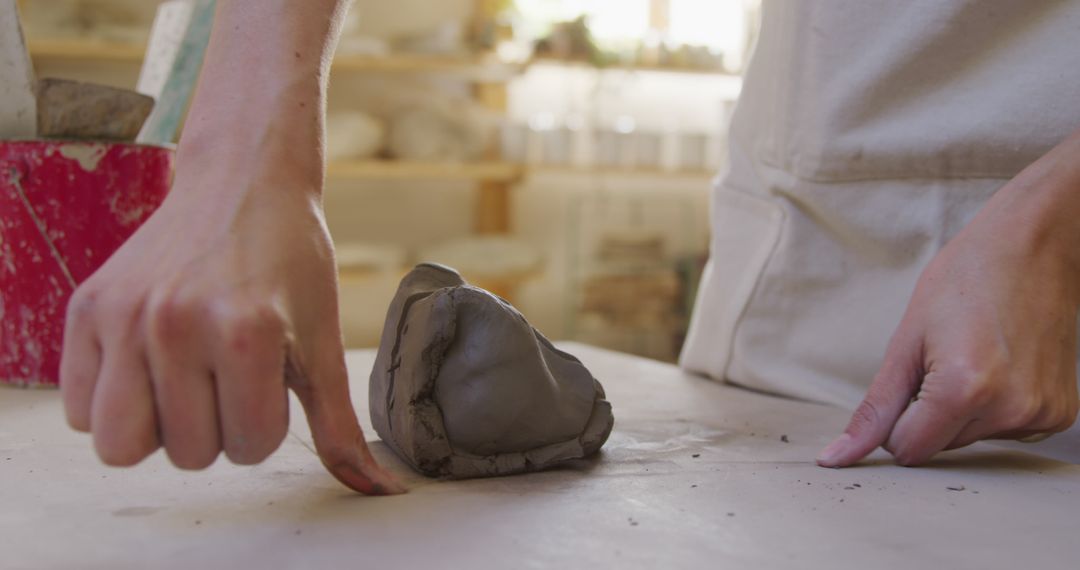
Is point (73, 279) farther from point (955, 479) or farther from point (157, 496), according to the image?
point (955, 479)

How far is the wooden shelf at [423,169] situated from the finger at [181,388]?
2.67 metres

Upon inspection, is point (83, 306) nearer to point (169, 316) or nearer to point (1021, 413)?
point (169, 316)

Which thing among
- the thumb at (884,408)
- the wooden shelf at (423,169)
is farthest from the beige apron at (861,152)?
the wooden shelf at (423,169)

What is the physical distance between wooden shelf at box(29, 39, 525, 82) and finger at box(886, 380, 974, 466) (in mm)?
2733

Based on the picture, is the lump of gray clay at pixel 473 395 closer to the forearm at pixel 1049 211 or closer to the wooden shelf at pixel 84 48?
the forearm at pixel 1049 211

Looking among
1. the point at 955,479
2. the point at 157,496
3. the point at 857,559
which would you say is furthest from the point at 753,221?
the point at 157,496

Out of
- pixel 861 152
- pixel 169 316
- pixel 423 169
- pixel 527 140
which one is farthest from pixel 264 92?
pixel 527 140

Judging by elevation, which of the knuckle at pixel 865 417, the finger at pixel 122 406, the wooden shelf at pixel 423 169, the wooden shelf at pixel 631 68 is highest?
the wooden shelf at pixel 631 68

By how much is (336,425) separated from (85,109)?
0.73 meters

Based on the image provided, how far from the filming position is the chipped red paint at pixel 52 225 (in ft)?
3.75

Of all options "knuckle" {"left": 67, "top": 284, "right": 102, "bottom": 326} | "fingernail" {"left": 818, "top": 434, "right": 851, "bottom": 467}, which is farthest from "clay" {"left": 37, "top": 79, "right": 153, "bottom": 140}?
"fingernail" {"left": 818, "top": 434, "right": 851, "bottom": 467}

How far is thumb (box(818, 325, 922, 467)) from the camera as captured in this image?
81 cm

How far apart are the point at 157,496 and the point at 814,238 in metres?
0.76

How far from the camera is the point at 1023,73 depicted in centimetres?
96
